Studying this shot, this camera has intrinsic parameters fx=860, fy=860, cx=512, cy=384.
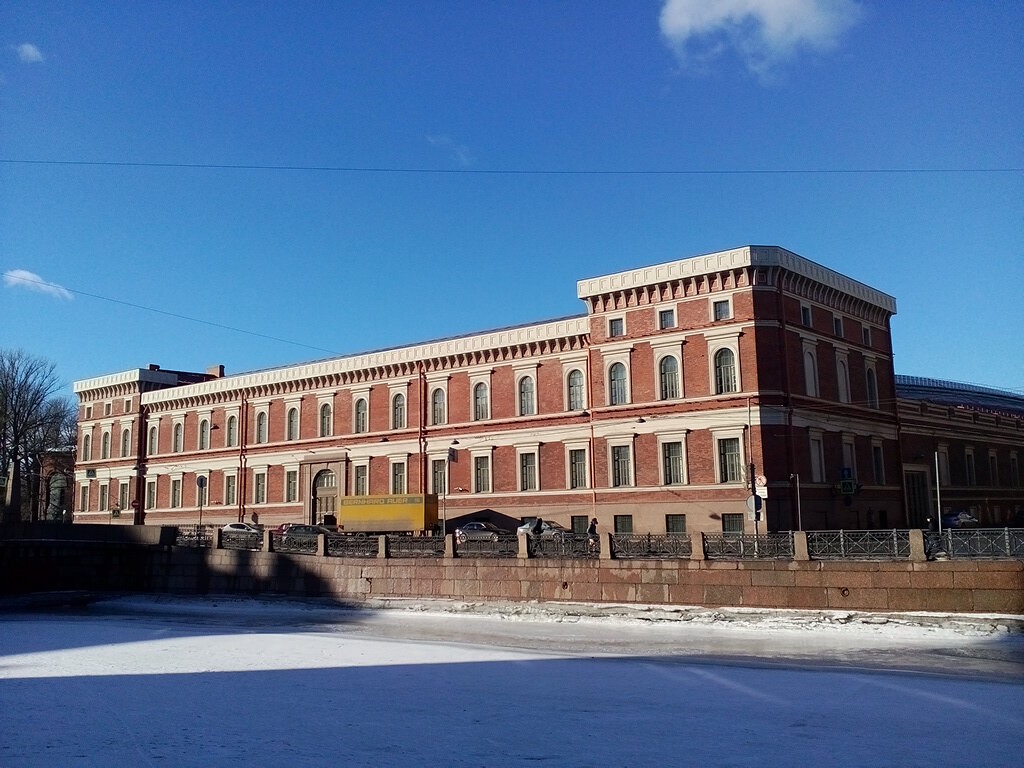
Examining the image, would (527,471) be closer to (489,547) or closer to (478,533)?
(478,533)

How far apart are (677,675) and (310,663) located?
846 centimetres

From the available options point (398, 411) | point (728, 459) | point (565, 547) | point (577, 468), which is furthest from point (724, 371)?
point (398, 411)

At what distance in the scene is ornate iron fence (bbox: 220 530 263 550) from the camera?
43438 millimetres

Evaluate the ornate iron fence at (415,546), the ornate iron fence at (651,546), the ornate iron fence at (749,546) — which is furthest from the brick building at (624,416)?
the ornate iron fence at (415,546)

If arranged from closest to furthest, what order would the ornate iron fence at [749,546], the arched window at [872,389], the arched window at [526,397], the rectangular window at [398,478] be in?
1. the ornate iron fence at [749,546]
2. the arched window at [872,389]
3. the arched window at [526,397]
4. the rectangular window at [398,478]

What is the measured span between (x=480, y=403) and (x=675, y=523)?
15410 mm

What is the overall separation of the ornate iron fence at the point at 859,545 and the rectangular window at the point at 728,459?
12248 mm

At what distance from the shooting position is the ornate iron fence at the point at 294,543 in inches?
1628

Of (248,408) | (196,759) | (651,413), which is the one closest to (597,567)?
(651,413)

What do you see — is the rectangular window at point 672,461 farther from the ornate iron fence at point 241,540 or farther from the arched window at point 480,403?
the ornate iron fence at point 241,540

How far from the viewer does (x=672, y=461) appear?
43.6 metres

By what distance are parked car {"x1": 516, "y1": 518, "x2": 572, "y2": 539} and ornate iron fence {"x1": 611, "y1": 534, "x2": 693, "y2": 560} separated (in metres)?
3.19

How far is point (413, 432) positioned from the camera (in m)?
55.2

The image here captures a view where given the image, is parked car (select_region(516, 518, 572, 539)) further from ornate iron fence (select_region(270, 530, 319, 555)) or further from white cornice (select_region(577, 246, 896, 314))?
white cornice (select_region(577, 246, 896, 314))
